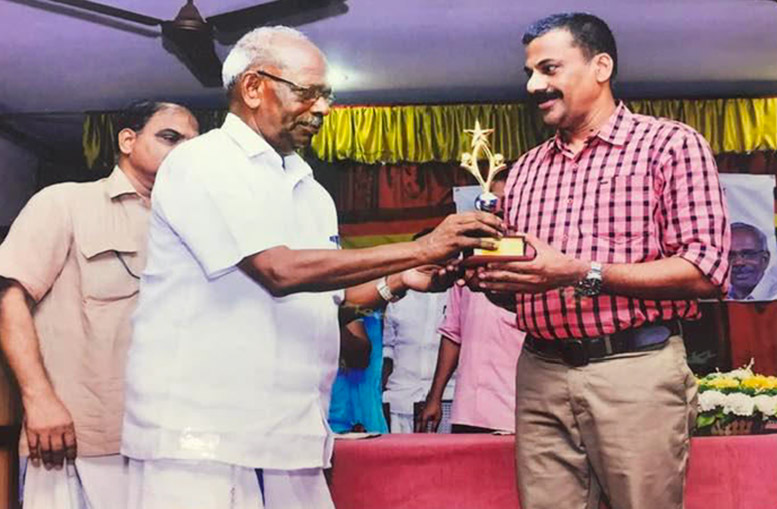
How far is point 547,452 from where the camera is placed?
1198 millimetres

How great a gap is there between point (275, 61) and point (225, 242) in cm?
27

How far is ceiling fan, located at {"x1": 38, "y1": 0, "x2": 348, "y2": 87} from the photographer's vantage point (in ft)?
5.37

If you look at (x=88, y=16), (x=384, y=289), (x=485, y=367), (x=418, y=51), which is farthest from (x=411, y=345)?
(x=88, y=16)

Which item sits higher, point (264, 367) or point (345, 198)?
point (345, 198)

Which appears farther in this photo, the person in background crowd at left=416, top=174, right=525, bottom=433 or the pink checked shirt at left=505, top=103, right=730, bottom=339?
the person in background crowd at left=416, top=174, right=525, bottom=433

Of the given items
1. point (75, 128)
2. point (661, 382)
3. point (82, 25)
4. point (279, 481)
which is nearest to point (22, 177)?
point (75, 128)

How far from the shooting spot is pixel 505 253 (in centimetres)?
117

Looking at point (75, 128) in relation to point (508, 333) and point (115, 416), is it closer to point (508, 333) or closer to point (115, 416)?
point (115, 416)

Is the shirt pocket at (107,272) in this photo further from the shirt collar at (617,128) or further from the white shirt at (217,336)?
the shirt collar at (617,128)

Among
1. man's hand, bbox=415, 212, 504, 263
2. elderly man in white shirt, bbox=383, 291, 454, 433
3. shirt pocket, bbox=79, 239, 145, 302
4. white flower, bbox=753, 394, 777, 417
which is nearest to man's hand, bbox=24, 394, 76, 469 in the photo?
shirt pocket, bbox=79, 239, 145, 302

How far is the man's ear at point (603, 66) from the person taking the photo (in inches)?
50.5

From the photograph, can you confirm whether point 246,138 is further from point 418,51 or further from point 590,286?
point 418,51

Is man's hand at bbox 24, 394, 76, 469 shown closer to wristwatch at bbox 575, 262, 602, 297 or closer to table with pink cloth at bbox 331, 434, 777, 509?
table with pink cloth at bbox 331, 434, 777, 509

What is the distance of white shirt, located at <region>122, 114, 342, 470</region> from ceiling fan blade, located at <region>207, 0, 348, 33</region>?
60cm
